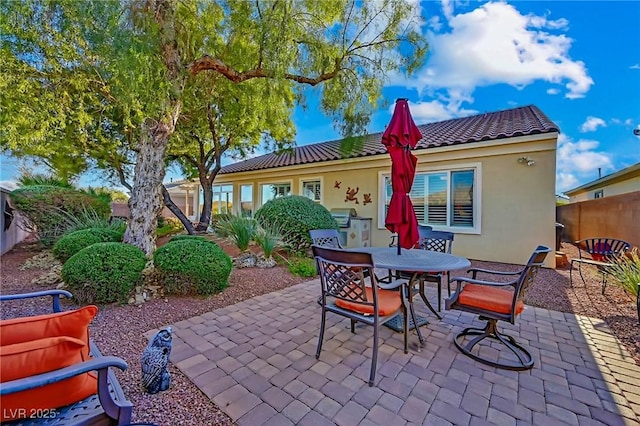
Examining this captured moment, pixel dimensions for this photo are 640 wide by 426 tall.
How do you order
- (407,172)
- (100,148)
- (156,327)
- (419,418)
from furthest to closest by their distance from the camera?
(100,148) < (407,172) < (156,327) < (419,418)

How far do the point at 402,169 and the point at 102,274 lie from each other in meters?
4.45

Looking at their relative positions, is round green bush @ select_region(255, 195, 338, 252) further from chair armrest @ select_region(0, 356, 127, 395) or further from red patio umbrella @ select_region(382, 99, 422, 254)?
chair armrest @ select_region(0, 356, 127, 395)

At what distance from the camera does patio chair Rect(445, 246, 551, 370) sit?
8.91 ft

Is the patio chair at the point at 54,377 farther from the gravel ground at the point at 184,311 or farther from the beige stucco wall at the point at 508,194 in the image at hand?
Answer: the beige stucco wall at the point at 508,194

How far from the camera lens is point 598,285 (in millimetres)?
5527

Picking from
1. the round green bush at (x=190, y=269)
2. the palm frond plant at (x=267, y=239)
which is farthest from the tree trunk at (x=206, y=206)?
the round green bush at (x=190, y=269)

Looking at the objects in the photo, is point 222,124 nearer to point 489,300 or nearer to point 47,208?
point 47,208

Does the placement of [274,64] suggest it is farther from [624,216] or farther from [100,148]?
[624,216]

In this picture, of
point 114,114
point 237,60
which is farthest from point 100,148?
point 237,60

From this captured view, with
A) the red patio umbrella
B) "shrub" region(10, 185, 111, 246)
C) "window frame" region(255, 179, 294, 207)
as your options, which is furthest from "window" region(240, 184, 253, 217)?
the red patio umbrella

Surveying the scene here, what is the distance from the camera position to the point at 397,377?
8.39 ft

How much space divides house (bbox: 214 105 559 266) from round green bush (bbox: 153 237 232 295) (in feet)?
17.8

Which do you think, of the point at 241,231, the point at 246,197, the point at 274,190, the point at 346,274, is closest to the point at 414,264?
the point at 346,274

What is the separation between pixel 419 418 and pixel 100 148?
1256 centimetres
